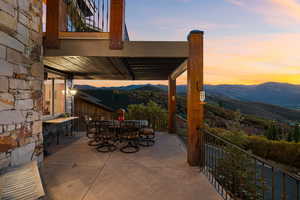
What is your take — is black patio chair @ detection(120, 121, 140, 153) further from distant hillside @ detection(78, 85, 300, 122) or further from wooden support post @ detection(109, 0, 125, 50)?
distant hillside @ detection(78, 85, 300, 122)

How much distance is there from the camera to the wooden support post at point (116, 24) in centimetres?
343

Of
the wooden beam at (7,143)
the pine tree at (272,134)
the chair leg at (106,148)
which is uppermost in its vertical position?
the wooden beam at (7,143)

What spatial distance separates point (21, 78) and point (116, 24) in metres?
2.21

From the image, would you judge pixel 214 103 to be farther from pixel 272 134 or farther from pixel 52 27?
pixel 52 27

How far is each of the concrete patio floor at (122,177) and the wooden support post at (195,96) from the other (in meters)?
0.40

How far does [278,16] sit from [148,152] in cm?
880

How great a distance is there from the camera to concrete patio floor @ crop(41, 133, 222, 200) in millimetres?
2277

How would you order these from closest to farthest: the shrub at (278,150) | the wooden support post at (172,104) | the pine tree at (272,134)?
the wooden support post at (172,104) < the shrub at (278,150) < the pine tree at (272,134)

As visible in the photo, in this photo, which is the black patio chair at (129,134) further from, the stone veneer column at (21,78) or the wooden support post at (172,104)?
the wooden support post at (172,104)

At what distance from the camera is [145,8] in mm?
8414

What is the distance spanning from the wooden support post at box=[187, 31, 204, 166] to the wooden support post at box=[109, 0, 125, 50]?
1594 millimetres

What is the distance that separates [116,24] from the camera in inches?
137

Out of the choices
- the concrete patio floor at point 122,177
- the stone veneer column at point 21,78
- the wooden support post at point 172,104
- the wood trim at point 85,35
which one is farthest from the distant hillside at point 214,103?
the stone veneer column at point 21,78

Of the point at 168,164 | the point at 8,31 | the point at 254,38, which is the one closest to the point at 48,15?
the point at 8,31
